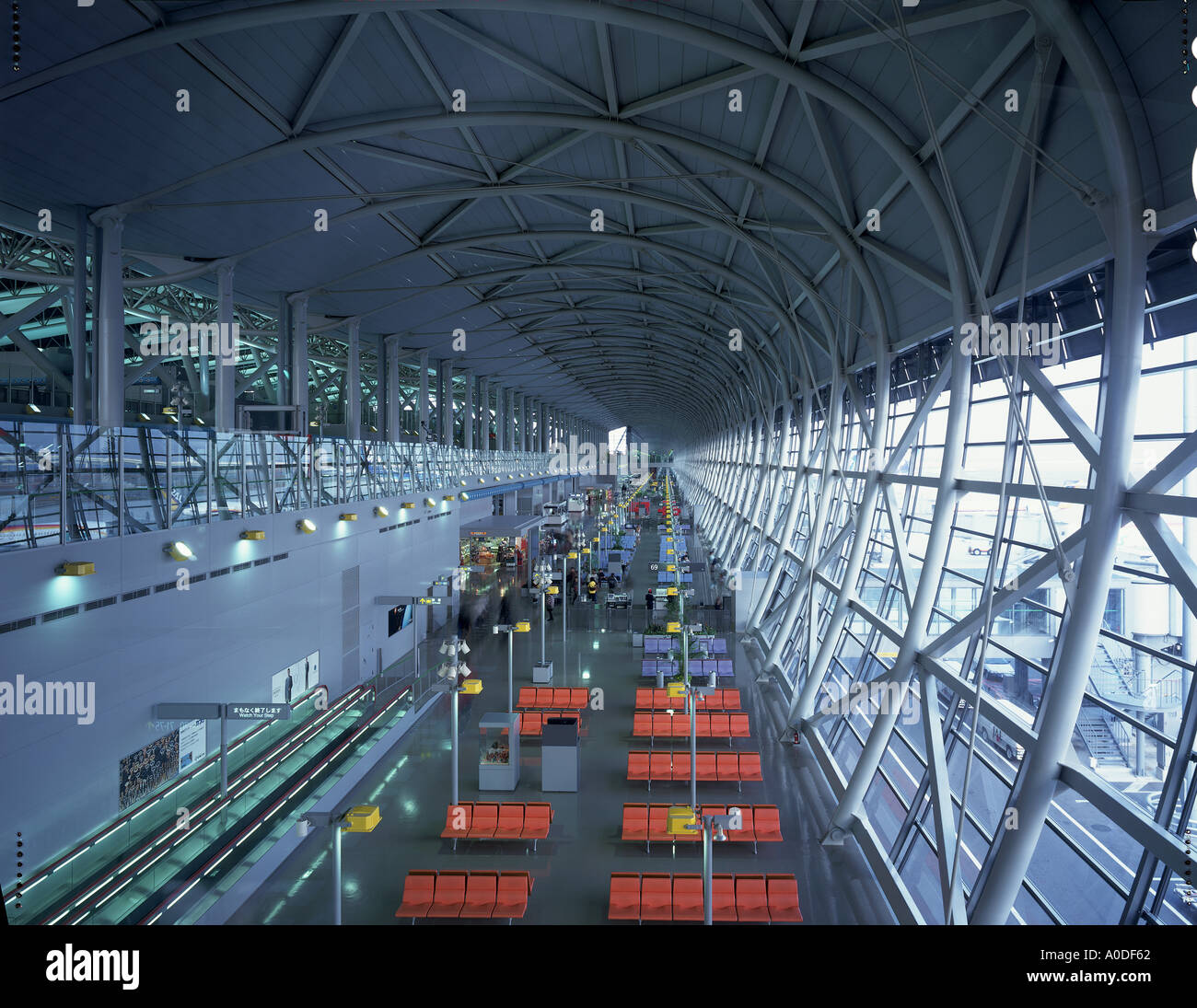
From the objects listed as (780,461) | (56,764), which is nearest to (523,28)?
(56,764)

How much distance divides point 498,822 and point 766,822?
175 inches

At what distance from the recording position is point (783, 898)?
9.52m

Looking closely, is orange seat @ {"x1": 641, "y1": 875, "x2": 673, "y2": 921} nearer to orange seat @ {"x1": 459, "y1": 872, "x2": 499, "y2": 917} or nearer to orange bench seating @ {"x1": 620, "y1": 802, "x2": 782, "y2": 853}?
orange bench seating @ {"x1": 620, "y1": 802, "x2": 782, "y2": 853}

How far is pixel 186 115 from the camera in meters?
10.4

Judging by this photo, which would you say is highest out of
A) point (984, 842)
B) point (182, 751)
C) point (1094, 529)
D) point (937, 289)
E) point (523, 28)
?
point (523, 28)

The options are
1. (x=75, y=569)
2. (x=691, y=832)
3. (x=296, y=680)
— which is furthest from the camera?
(x=296, y=680)

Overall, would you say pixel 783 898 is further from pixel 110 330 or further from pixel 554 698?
pixel 110 330

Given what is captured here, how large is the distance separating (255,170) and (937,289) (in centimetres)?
1170

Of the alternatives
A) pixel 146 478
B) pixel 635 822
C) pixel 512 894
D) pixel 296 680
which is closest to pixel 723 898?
pixel 635 822

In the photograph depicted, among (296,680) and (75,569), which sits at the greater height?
(75,569)

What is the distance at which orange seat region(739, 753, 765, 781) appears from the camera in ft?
46.7

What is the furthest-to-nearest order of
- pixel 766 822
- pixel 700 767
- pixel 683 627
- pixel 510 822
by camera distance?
pixel 683 627, pixel 700 767, pixel 510 822, pixel 766 822

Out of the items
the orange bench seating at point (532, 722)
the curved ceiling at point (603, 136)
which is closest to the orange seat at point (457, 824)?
the orange bench seating at point (532, 722)

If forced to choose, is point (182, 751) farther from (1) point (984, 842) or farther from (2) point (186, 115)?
(1) point (984, 842)
